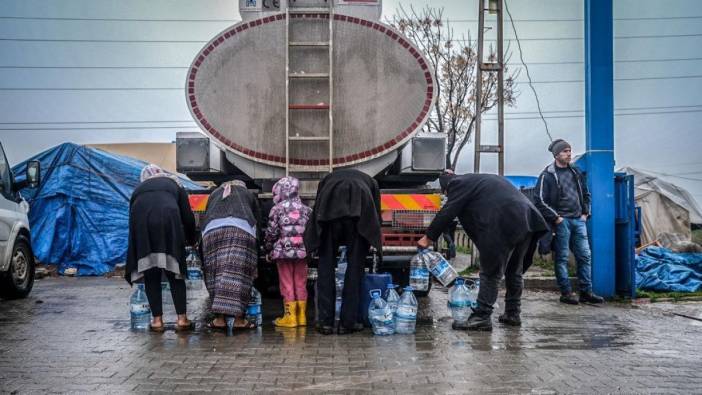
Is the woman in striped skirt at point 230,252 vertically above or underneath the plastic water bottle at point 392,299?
above

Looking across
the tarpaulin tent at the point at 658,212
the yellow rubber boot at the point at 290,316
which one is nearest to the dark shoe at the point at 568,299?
the yellow rubber boot at the point at 290,316

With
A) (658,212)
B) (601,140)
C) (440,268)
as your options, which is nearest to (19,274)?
(440,268)

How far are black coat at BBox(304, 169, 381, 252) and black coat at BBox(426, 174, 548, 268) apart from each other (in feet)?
1.87

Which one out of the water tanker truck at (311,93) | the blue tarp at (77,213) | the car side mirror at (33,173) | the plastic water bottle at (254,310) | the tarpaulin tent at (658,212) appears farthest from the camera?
the tarpaulin tent at (658,212)

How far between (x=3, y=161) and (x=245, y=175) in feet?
14.7

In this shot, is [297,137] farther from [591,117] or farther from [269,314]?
[591,117]

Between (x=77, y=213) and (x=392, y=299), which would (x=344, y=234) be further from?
(x=77, y=213)

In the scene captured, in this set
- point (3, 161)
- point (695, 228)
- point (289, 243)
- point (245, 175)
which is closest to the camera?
point (289, 243)

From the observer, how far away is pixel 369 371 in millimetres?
5152

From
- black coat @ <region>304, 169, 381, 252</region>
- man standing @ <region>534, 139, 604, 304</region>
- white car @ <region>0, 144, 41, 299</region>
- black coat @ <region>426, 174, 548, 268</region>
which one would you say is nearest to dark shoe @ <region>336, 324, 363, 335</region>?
black coat @ <region>304, 169, 381, 252</region>

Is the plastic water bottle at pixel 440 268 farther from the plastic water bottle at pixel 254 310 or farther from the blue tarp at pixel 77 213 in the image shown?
the blue tarp at pixel 77 213

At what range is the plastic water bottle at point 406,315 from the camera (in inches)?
267

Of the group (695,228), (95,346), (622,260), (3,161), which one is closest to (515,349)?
(95,346)

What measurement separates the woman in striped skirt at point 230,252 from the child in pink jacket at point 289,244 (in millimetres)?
220
